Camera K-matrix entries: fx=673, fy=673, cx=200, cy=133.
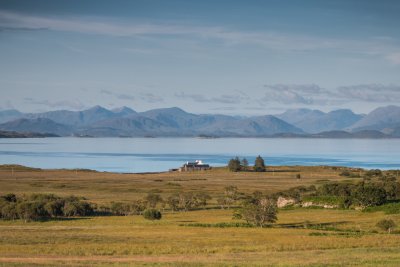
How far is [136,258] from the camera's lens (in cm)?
3541

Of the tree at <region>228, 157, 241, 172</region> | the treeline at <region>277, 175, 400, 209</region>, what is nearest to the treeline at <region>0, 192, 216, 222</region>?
the treeline at <region>277, 175, 400, 209</region>

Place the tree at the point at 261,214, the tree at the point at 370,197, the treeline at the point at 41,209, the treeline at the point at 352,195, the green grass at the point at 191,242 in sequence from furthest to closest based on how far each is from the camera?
the treeline at the point at 352,195 < the tree at the point at 370,197 < the treeline at the point at 41,209 < the tree at the point at 261,214 < the green grass at the point at 191,242

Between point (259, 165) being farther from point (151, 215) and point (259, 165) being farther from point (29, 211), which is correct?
point (29, 211)

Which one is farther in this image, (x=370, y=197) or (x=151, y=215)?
(x=370, y=197)

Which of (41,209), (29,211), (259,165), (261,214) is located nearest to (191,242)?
(261,214)

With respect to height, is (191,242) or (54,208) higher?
(54,208)

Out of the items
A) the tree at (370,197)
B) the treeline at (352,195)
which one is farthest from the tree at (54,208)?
the tree at (370,197)

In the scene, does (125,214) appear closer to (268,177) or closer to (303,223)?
(303,223)

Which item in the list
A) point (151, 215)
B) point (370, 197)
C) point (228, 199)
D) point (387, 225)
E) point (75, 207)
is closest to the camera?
point (387, 225)

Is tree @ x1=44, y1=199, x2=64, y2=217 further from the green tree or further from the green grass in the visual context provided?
the green tree

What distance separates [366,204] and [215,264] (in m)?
40.4

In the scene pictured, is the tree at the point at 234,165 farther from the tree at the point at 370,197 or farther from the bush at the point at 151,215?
the bush at the point at 151,215

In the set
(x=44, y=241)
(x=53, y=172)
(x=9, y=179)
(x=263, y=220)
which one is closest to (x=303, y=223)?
(x=263, y=220)

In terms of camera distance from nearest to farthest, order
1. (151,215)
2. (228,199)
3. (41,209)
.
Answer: (151,215)
(41,209)
(228,199)
